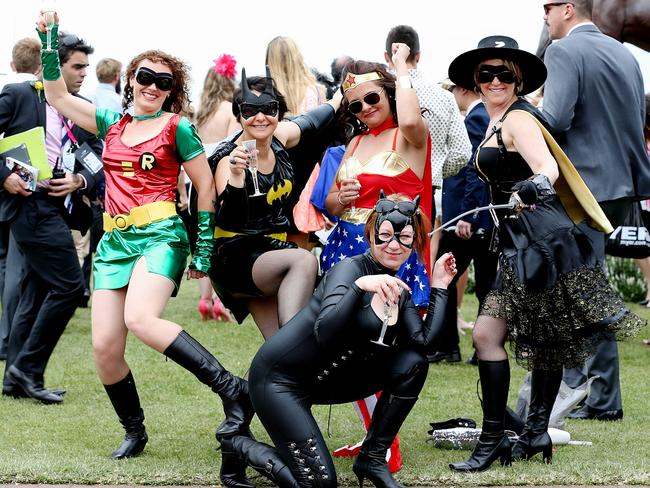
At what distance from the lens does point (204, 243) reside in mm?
4844

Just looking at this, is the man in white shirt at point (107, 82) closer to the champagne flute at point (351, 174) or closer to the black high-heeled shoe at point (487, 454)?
the champagne flute at point (351, 174)

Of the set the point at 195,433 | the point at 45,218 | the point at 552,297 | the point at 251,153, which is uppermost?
the point at 251,153

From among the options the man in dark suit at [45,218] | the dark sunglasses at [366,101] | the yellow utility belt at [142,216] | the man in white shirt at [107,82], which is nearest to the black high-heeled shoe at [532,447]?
the dark sunglasses at [366,101]

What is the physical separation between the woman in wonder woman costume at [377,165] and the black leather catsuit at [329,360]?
50 centimetres

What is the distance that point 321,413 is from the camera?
6094 millimetres

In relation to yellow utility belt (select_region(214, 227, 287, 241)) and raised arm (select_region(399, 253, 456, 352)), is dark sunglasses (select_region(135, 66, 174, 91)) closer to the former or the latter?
yellow utility belt (select_region(214, 227, 287, 241))

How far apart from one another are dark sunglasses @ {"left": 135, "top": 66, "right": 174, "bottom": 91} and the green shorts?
0.65 metres

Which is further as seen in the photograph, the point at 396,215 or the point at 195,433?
the point at 195,433

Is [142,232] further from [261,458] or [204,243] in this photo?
[261,458]

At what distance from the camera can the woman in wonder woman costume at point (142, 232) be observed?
4.74 meters

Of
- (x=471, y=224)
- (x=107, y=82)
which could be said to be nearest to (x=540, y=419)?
(x=471, y=224)

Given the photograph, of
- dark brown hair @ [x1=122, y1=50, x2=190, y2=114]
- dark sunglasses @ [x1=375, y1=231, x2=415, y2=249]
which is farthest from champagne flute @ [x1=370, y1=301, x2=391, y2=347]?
dark brown hair @ [x1=122, y1=50, x2=190, y2=114]

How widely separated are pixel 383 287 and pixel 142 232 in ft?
4.52

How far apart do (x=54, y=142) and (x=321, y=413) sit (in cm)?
239
